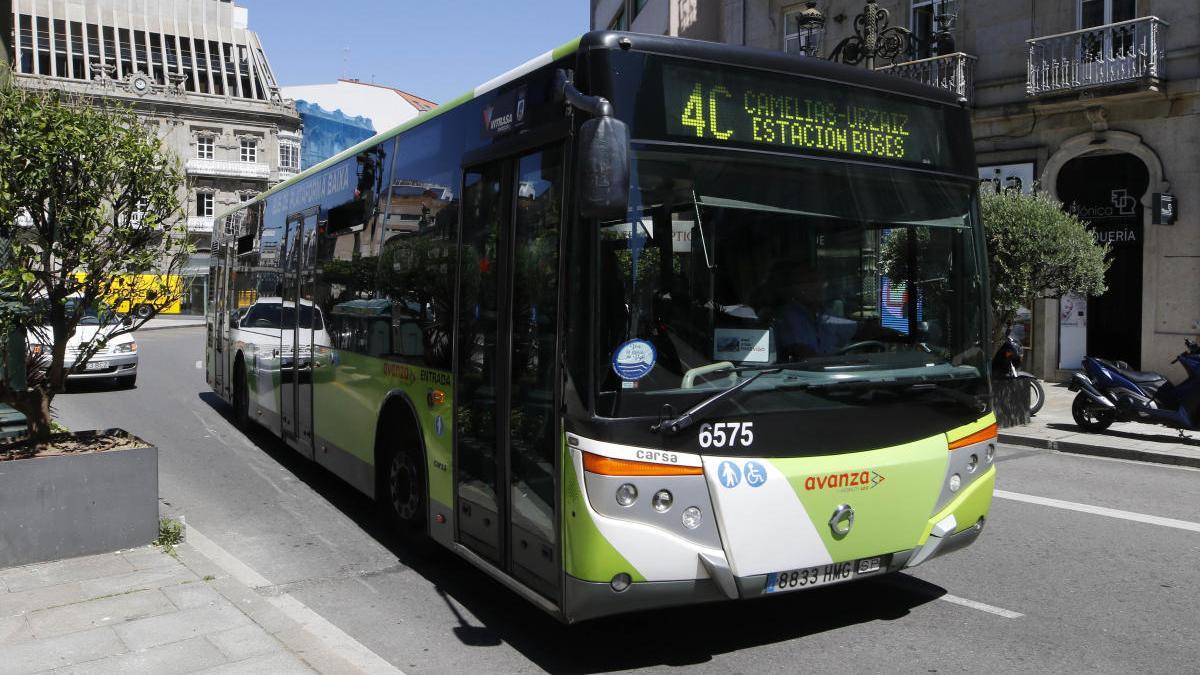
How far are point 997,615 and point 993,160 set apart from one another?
1677 cm

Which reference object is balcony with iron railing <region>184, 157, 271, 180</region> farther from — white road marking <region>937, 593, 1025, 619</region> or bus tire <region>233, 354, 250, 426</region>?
white road marking <region>937, 593, 1025, 619</region>

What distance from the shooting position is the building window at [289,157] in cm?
8288

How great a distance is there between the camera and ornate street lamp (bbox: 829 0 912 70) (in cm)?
1761

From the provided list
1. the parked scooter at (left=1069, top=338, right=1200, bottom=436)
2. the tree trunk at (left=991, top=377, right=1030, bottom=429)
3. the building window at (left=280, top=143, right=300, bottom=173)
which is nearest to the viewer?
the parked scooter at (left=1069, top=338, right=1200, bottom=436)

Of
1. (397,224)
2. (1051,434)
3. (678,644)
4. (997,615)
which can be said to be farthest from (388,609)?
(1051,434)

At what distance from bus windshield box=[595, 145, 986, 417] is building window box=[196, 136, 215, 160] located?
268 feet

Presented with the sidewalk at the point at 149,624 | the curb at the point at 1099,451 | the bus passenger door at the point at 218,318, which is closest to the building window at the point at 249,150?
the bus passenger door at the point at 218,318

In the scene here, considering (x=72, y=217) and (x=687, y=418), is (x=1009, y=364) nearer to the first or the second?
(x=687, y=418)

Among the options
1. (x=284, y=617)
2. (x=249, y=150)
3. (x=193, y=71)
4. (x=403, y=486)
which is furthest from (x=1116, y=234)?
(x=193, y=71)

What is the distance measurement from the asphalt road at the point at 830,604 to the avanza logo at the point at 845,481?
2.82 feet

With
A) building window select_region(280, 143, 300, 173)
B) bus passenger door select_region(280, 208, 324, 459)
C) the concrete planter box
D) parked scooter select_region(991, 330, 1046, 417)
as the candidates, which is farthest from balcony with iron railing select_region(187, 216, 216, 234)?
the concrete planter box

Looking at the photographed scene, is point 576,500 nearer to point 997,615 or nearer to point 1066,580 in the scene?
point 997,615

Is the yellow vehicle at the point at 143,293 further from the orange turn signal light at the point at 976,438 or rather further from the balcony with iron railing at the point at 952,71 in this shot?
the balcony with iron railing at the point at 952,71

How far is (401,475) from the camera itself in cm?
689
